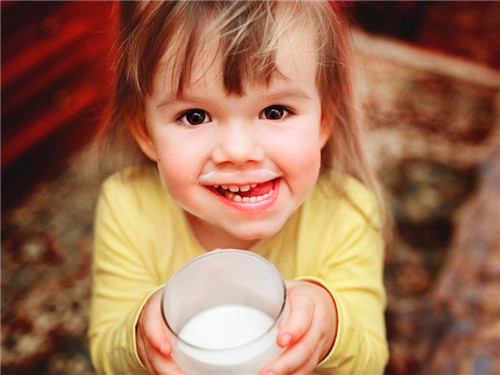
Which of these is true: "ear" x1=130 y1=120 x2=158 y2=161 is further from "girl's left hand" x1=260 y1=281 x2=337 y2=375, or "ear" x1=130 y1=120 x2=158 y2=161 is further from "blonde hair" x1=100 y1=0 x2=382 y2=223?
"girl's left hand" x1=260 y1=281 x2=337 y2=375

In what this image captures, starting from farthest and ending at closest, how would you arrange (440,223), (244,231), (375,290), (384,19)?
(384,19), (440,223), (375,290), (244,231)

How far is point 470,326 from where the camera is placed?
1.28 m

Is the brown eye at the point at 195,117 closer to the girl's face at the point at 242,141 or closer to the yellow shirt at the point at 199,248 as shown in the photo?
the girl's face at the point at 242,141

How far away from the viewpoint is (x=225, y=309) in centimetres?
76

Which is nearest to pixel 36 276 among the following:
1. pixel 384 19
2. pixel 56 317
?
pixel 56 317

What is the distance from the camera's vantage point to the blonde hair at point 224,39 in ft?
2.35

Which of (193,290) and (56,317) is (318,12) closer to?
(193,290)

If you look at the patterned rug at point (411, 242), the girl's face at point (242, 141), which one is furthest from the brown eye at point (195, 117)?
the patterned rug at point (411, 242)

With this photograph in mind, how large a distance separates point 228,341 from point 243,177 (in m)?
0.21

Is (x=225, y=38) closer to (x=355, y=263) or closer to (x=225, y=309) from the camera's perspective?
(x=225, y=309)

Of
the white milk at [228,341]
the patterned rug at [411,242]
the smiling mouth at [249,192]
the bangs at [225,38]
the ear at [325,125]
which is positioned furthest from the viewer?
the patterned rug at [411,242]

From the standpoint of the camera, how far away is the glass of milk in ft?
1.99

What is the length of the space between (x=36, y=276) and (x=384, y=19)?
1.91m

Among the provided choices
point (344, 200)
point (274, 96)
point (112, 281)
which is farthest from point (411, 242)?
point (274, 96)
